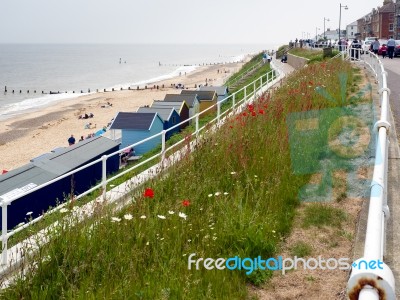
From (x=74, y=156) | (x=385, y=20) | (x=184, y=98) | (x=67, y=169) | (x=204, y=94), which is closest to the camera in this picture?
(x=67, y=169)

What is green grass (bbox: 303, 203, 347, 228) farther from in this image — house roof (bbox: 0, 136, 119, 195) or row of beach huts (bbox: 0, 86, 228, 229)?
house roof (bbox: 0, 136, 119, 195)

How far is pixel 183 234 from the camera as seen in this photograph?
4.84 meters

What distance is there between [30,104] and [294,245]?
71.6 metres

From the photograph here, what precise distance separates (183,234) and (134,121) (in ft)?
72.4

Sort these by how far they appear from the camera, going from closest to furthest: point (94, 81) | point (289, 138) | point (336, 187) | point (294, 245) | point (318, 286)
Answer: point (318, 286)
point (294, 245)
point (336, 187)
point (289, 138)
point (94, 81)

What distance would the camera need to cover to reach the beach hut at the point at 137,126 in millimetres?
25672

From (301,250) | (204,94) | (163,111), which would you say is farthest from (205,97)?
(301,250)

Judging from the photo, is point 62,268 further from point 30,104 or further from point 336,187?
point 30,104

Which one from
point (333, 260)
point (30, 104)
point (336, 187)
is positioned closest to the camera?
point (333, 260)


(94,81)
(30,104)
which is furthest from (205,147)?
(94,81)

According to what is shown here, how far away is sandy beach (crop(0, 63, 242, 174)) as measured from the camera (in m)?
37.1

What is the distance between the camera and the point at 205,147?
25.1 ft

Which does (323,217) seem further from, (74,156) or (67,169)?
(74,156)

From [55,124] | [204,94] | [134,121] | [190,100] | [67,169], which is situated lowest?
[55,124]
